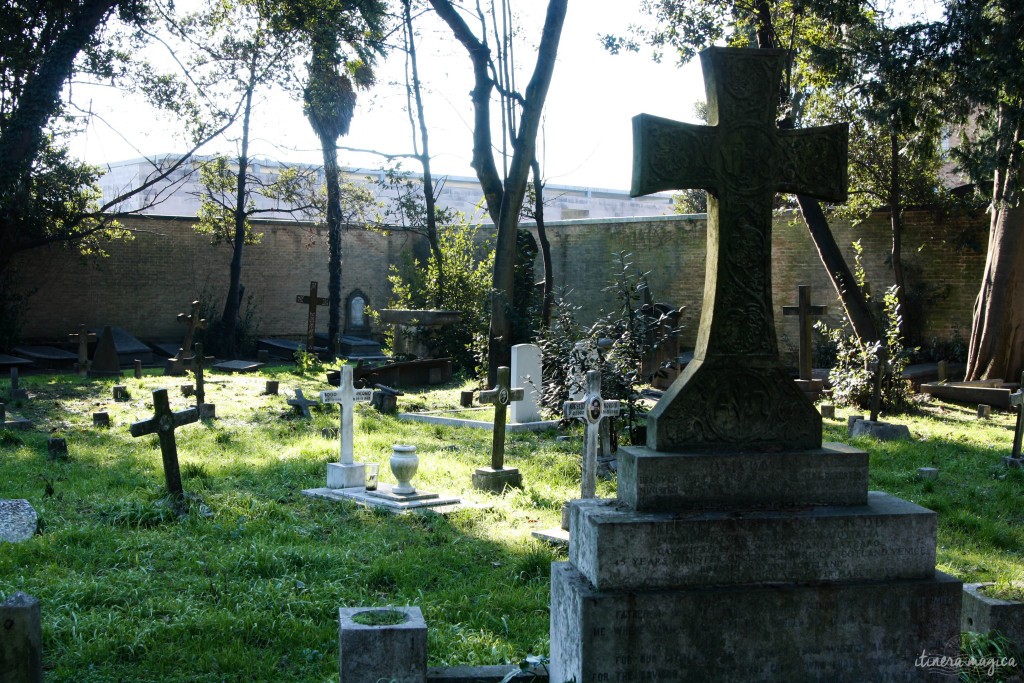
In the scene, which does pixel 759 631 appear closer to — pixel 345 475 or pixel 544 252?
pixel 345 475

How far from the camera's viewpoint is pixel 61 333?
24875 millimetres

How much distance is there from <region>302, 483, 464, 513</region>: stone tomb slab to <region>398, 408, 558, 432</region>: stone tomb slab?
4.09 meters

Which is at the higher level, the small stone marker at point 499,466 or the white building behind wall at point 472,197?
the white building behind wall at point 472,197

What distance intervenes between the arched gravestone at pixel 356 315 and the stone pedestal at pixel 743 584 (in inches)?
1023

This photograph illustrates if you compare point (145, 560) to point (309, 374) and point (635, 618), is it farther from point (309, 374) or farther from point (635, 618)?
point (309, 374)

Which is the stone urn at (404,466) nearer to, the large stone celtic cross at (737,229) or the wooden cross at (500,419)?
the wooden cross at (500,419)

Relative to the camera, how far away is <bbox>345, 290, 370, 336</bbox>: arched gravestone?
2953cm

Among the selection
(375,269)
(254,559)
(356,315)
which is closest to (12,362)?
(356,315)

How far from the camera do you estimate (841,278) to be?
17.9m

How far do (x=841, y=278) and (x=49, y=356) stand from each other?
56.4ft

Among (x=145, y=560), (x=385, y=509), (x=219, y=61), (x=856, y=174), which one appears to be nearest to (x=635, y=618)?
(x=145, y=560)

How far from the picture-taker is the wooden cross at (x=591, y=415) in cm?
728

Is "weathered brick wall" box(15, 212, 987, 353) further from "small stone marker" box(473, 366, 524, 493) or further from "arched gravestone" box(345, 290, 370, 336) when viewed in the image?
"small stone marker" box(473, 366, 524, 493)

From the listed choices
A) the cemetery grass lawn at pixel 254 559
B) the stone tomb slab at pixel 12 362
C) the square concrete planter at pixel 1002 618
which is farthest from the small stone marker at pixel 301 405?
the square concrete planter at pixel 1002 618
